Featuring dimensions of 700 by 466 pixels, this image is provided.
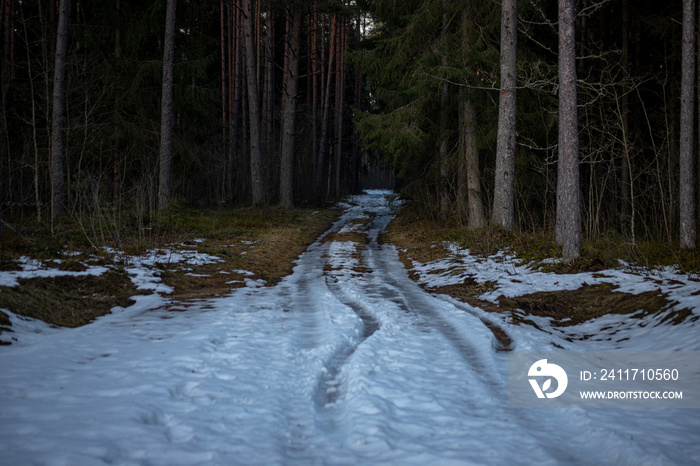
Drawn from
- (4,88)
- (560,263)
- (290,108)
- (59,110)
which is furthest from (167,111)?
(560,263)

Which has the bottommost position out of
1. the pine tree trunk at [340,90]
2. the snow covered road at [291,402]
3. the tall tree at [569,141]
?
the snow covered road at [291,402]

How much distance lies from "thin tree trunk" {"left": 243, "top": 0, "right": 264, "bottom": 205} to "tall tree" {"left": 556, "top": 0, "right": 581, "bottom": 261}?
47.4 feet

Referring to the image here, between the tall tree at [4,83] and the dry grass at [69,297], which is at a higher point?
the tall tree at [4,83]

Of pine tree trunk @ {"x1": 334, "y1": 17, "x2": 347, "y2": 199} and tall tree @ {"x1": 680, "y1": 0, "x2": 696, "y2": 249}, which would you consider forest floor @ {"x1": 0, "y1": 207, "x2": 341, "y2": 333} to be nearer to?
tall tree @ {"x1": 680, "y1": 0, "x2": 696, "y2": 249}

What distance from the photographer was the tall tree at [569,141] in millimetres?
8906

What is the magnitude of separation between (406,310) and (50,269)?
21.0 feet

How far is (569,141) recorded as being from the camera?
8906 mm

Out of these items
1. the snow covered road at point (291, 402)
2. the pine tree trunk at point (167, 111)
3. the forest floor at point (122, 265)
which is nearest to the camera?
the snow covered road at point (291, 402)

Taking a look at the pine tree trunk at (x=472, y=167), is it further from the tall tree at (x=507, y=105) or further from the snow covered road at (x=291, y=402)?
the snow covered road at (x=291, y=402)

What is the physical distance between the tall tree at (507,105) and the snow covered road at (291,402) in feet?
23.8

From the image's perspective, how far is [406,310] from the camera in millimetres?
6828

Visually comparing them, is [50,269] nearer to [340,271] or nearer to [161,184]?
[340,271]

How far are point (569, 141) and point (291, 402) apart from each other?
26.7ft

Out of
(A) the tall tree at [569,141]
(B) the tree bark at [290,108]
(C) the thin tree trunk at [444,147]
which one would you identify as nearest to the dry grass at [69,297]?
(A) the tall tree at [569,141]
